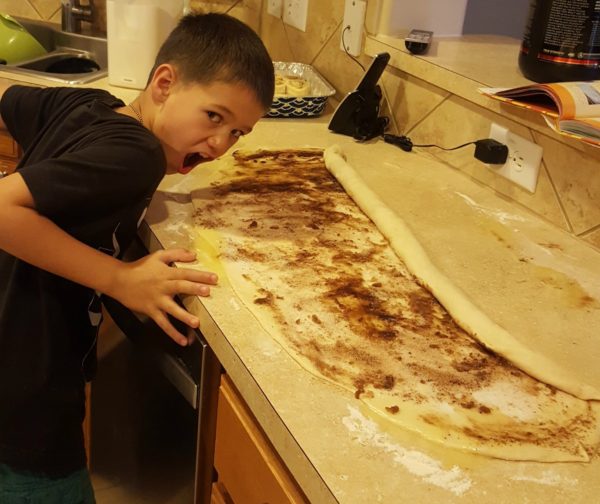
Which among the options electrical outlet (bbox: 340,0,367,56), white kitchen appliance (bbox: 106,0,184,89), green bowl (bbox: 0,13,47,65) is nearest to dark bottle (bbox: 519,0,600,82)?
electrical outlet (bbox: 340,0,367,56)

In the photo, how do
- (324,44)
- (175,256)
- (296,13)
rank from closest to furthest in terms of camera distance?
(175,256) < (324,44) < (296,13)

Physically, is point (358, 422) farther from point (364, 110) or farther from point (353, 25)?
point (353, 25)

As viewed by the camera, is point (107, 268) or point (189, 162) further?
point (189, 162)

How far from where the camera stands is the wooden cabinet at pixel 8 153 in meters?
1.60

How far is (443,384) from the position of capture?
732mm

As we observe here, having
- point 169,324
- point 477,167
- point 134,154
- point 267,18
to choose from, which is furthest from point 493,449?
point 267,18

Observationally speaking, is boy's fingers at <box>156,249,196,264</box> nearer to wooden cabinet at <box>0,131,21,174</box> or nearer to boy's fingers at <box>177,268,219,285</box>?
boy's fingers at <box>177,268,219,285</box>

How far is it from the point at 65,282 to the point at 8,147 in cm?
81

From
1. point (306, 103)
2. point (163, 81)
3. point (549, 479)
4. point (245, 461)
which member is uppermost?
point (163, 81)

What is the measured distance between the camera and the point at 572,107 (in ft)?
3.38

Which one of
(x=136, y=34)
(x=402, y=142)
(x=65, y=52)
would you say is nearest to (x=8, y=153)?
(x=136, y=34)

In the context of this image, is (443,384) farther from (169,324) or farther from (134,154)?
(134,154)

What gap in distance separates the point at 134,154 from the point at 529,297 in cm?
55

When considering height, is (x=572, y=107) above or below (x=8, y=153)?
above
